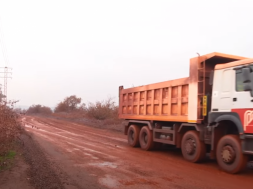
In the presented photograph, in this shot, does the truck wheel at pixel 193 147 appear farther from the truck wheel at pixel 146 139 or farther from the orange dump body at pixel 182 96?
the truck wheel at pixel 146 139

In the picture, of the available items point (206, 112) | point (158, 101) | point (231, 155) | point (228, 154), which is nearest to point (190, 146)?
point (206, 112)

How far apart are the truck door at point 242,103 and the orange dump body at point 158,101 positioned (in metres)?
2.07

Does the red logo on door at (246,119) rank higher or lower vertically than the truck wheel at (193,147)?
higher

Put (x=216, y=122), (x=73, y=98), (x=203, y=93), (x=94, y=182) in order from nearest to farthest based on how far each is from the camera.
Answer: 1. (x=94, y=182)
2. (x=216, y=122)
3. (x=203, y=93)
4. (x=73, y=98)

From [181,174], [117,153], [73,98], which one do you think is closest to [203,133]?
[181,174]

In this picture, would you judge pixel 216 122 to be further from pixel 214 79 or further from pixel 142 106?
pixel 142 106

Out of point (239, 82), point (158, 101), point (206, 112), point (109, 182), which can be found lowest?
point (109, 182)

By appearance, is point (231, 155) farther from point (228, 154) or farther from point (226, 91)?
point (226, 91)

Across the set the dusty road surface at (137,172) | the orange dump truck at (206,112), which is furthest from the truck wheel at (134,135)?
the dusty road surface at (137,172)

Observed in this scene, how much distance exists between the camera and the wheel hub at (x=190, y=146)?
30.2 feet

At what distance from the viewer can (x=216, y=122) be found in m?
8.37

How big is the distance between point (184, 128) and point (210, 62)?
2.53 metres

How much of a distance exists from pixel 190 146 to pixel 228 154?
5.68ft

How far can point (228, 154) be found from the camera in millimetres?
7695
